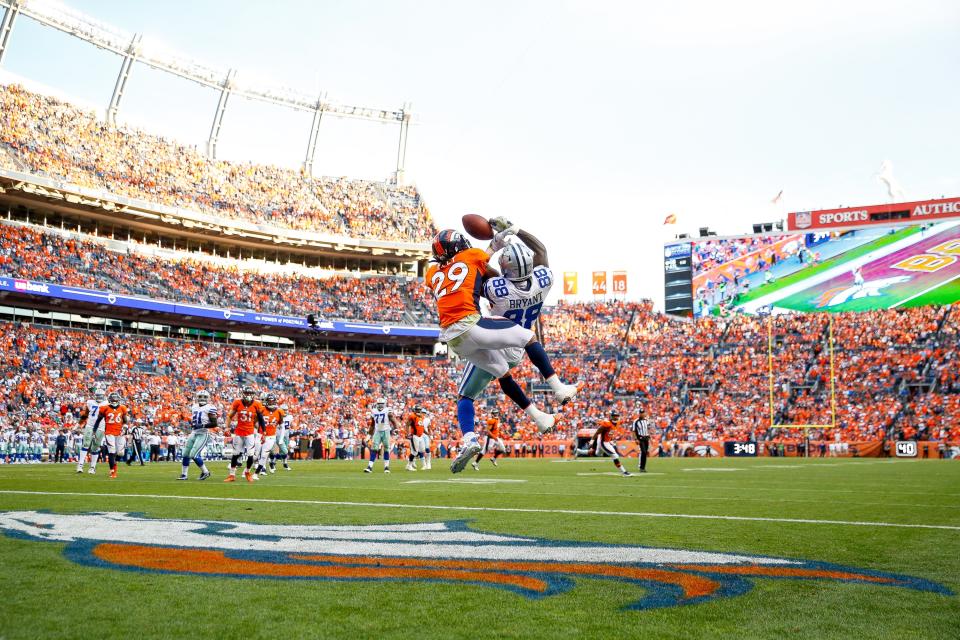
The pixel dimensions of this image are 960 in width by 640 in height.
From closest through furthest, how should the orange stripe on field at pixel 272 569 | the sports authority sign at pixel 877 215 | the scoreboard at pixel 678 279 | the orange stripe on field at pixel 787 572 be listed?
the orange stripe on field at pixel 272 569 → the orange stripe on field at pixel 787 572 → the sports authority sign at pixel 877 215 → the scoreboard at pixel 678 279

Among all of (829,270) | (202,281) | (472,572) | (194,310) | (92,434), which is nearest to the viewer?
(472,572)

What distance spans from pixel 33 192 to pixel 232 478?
A: 103 ft

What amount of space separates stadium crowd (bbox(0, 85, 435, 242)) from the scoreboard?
17445 millimetres

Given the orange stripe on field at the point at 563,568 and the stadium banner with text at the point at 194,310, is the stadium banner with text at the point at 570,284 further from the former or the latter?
the orange stripe on field at the point at 563,568

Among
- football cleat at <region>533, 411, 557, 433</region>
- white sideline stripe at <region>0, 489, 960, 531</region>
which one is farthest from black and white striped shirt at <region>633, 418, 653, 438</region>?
football cleat at <region>533, 411, 557, 433</region>

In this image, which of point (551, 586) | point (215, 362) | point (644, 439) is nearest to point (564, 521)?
point (551, 586)

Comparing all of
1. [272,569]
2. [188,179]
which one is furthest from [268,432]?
[188,179]

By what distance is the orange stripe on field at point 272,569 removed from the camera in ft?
16.8

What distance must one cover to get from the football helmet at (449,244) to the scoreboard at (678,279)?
163ft

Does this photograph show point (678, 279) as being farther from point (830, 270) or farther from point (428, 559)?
point (428, 559)

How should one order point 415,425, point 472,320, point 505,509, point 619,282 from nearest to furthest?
point 472,320
point 505,509
point 415,425
point 619,282

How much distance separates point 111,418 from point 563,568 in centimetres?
1792

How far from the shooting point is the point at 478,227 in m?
7.61

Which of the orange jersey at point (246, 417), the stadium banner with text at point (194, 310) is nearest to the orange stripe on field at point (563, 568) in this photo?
the orange jersey at point (246, 417)
